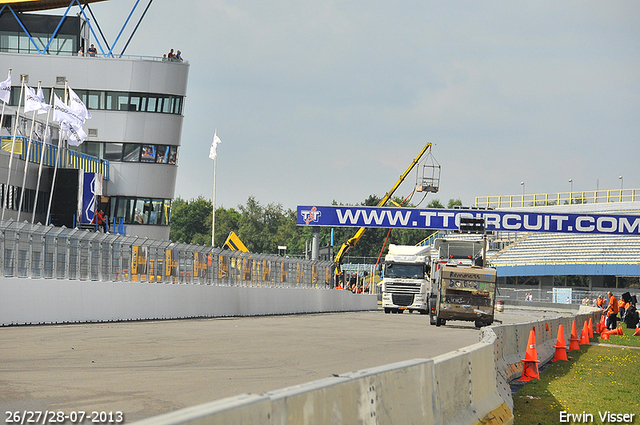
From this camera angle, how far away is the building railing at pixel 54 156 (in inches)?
2054

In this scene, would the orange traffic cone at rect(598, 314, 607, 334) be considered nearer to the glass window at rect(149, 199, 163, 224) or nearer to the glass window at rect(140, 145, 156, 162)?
the glass window at rect(149, 199, 163, 224)

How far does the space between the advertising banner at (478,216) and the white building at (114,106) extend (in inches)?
508

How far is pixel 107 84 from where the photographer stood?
59.4 m

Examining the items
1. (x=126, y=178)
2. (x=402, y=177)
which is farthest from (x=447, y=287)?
(x=402, y=177)

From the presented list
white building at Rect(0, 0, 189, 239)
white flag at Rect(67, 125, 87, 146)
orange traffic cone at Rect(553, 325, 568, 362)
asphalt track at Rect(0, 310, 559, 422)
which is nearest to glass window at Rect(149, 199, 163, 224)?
white building at Rect(0, 0, 189, 239)

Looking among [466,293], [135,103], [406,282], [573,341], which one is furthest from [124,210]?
[573,341]

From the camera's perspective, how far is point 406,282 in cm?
4441

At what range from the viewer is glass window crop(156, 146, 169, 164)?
6212 centimetres

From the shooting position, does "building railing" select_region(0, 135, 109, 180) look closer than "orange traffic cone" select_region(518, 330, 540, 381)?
No

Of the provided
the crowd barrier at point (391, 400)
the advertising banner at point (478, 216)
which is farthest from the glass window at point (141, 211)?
the crowd barrier at point (391, 400)

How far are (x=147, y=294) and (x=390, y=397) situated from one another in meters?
21.6

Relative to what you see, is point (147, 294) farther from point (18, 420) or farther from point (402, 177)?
point (402, 177)

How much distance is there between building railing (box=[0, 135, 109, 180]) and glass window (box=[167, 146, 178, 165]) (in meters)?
5.05

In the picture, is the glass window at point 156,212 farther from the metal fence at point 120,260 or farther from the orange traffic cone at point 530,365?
the orange traffic cone at point 530,365
